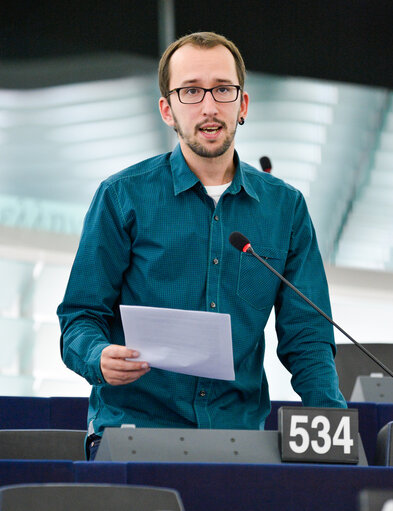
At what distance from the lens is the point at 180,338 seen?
1.91 meters

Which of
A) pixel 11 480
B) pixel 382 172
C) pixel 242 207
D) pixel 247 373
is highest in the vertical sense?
pixel 382 172

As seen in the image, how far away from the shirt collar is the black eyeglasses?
16 centimetres

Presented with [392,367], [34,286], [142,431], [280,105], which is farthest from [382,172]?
[142,431]

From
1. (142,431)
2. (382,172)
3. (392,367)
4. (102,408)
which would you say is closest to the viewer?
(142,431)

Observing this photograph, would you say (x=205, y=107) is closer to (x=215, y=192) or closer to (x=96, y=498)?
(x=215, y=192)

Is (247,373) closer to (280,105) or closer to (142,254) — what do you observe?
(142,254)

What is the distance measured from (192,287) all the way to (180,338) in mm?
381

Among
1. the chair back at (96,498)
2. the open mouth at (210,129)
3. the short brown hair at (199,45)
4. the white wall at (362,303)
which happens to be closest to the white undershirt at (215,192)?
the open mouth at (210,129)

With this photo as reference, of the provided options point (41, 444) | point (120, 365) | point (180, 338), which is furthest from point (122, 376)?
point (41, 444)

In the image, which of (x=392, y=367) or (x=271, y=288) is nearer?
(x=271, y=288)

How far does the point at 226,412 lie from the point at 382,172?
612 centimetres

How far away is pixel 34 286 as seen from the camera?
25.2 feet

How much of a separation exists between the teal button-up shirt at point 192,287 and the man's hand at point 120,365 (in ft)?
0.47

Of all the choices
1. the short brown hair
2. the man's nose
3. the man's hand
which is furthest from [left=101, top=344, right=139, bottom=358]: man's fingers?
the short brown hair
